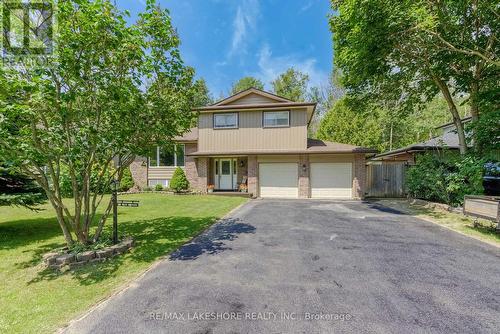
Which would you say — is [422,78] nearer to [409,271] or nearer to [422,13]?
[422,13]

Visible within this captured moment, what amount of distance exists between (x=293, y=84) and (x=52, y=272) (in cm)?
3432

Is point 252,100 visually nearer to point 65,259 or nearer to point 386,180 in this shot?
point 386,180

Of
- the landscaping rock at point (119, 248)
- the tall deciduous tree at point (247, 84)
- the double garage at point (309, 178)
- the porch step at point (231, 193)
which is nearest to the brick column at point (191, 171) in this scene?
the porch step at point (231, 193)

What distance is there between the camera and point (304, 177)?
47.9 feet

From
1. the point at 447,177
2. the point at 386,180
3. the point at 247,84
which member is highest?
the point at 247,84

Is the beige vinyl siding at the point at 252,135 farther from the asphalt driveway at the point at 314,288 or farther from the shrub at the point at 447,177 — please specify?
the asphalt driveway at the point at 314,288

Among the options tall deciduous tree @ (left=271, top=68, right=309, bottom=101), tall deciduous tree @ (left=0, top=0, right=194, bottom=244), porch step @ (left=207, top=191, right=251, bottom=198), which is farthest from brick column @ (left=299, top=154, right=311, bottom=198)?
tall deciduous tree @ (left=271, top=68, right=309, bottom=101)

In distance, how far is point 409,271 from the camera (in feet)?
13.7

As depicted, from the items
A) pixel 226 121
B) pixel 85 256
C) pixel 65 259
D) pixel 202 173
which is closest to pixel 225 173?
pixel 202 173

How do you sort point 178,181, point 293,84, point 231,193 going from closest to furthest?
1. point 231,193
2. point 178,181
3. point 293,84

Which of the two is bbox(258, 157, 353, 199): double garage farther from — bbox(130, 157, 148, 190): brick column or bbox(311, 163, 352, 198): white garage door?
bbox(130, 157, 148, 190): brick column


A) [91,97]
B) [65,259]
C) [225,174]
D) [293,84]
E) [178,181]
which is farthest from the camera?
[293,84]

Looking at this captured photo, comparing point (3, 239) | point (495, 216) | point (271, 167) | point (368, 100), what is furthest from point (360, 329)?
point (368, 100)

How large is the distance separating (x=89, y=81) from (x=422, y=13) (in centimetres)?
1040
